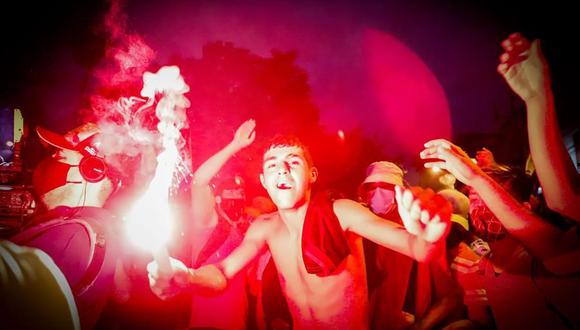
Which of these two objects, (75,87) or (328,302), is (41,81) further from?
(328,302)

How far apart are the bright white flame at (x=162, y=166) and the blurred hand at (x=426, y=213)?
86.0 inches

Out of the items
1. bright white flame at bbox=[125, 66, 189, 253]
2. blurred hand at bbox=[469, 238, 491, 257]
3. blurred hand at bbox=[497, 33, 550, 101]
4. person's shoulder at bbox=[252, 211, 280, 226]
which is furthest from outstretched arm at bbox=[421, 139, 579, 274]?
bright white flame at bbox=[125, 66, 189, 253]

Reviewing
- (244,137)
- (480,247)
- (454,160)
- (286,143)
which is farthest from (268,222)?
(480,247)

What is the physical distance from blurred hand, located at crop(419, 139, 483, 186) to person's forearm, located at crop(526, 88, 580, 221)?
55cm

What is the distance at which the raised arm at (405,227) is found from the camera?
2.41m

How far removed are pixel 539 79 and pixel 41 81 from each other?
330 inches

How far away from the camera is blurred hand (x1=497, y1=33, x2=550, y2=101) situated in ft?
9.80

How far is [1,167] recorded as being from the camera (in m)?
4.69

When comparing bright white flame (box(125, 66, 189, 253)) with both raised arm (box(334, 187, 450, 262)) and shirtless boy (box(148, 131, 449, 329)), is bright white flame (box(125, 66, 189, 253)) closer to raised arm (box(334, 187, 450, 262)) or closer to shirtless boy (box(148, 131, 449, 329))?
shirtless boy (box(148, 131, 449, 329))

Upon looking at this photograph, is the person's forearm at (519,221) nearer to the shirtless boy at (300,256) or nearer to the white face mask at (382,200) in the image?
the shirtless boy at (300,256)

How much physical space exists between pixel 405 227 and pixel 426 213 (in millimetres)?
582

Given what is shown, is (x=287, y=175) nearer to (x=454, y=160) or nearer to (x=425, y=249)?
(x=425, y=249)

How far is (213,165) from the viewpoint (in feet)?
13.7

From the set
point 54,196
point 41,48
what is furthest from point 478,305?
point 41,48
